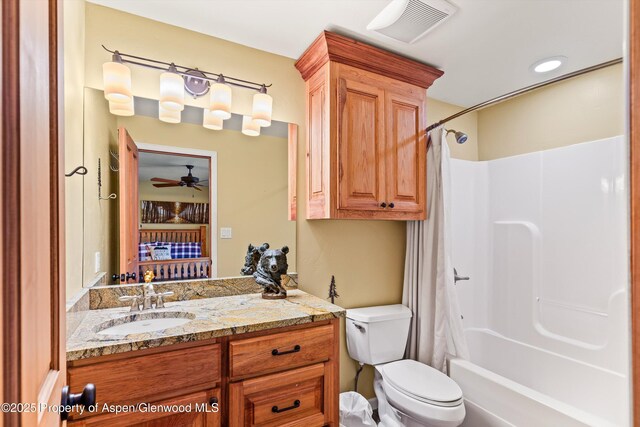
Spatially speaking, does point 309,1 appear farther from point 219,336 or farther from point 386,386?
point 386,386

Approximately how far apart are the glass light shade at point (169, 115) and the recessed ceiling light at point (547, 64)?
229 centimetres

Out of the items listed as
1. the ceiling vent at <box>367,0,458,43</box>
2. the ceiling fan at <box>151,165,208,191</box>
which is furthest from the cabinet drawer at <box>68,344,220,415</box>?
the ceiling vent at <box>367,0,458,43</box>

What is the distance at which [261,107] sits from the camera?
1.85 meters

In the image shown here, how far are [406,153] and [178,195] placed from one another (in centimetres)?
142

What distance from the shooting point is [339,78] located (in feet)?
5.98

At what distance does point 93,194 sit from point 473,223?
Result: 2743mm

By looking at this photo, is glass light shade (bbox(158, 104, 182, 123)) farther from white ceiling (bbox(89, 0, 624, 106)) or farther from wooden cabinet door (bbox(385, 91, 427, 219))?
wooden cabinet door (bbox(385, 91, 427, 219))

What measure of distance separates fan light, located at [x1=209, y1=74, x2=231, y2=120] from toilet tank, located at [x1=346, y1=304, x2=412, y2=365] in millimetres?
1479

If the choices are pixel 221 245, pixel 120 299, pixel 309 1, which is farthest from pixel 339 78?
pixel 120 299

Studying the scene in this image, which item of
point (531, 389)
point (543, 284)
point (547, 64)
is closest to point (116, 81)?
point (547, 64)

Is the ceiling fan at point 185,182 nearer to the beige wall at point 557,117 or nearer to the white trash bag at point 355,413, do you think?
the white trash bag at point 355,413

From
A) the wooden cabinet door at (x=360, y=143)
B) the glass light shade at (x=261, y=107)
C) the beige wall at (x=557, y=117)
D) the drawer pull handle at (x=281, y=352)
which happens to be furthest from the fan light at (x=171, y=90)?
Answer: the beige wall at (x=557, y=117)

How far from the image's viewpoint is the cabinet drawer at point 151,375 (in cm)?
105

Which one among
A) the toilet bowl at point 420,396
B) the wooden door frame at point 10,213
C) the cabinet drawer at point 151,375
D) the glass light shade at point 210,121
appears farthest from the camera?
the glass light shade at point 210,121
